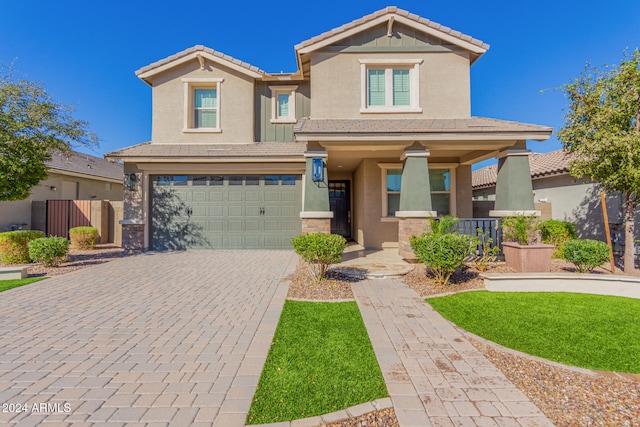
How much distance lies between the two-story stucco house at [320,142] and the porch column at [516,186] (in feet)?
0.11

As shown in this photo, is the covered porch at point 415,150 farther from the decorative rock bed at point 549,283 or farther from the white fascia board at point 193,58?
the white fascia board at point 193,58

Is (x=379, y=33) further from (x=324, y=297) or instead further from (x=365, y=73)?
(x=324, y=297)

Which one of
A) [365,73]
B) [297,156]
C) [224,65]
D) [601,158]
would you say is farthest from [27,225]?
[601,158]

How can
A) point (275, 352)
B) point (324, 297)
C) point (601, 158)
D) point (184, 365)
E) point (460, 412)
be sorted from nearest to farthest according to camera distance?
point (460, 412)
point (184, 365)
point (275, 352)
point (324, 297)
point (601, 158)

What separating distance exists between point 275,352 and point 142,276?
210 inches

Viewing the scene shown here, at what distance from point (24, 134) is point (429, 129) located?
11.5m

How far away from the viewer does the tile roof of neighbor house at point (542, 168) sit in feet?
38.9

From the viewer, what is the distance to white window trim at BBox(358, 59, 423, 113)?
31.4 feet

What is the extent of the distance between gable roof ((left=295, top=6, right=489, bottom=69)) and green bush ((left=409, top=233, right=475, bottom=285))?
23.8 ft

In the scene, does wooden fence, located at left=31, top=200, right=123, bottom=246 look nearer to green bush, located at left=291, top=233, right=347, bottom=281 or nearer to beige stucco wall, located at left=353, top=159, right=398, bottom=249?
green bush, located at left=291, top=233, right=347, bottom=281

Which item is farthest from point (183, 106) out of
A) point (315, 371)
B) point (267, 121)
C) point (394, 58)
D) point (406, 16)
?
point (315, 371)

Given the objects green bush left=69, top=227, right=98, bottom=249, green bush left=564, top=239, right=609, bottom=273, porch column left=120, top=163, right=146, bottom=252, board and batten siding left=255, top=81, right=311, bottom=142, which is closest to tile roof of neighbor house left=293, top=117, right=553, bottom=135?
board and batten siding left=255, top=81, right=311, bottom=142

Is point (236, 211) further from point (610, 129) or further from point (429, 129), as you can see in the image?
point (610, 129)

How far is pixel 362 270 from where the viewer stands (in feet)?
23.4
